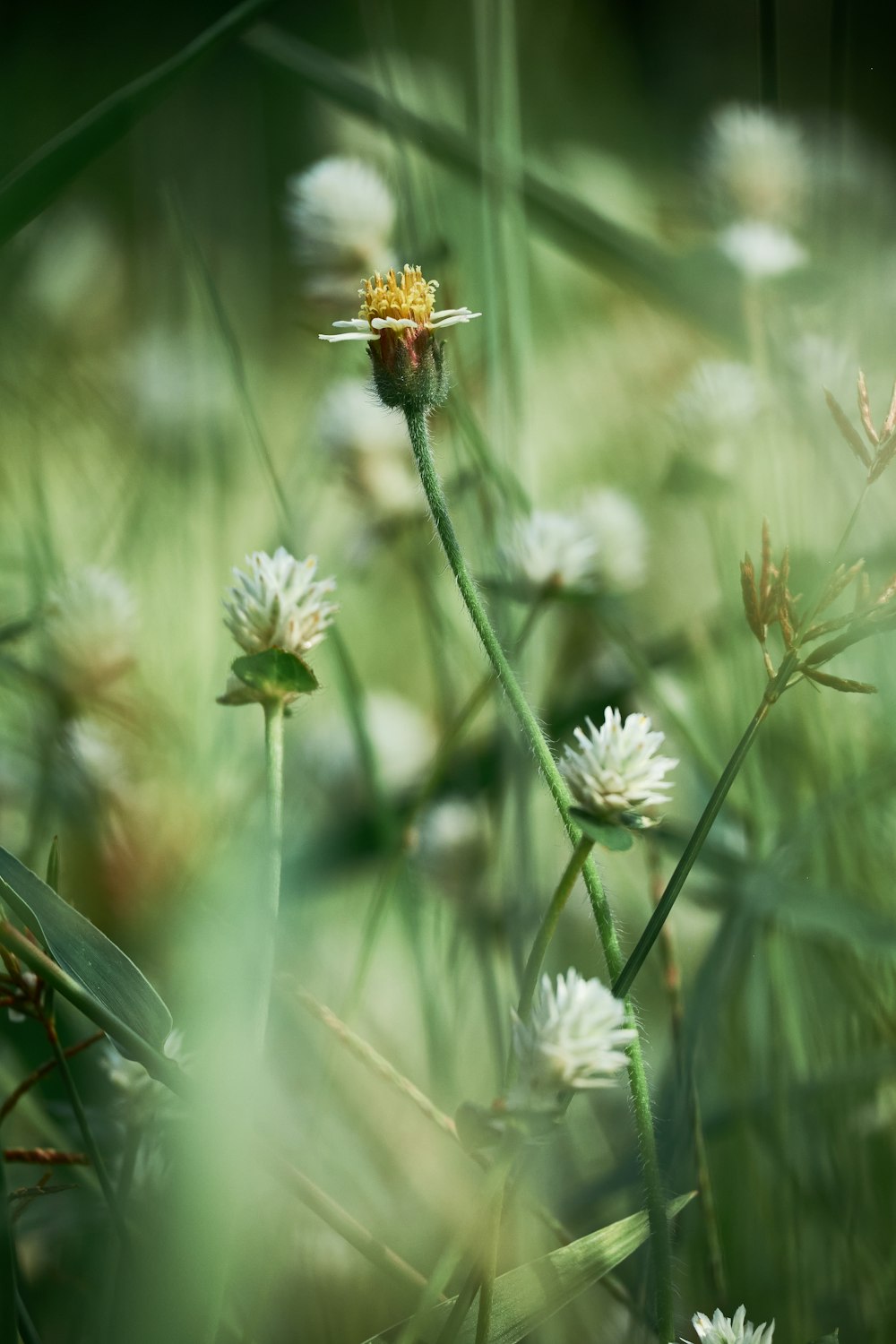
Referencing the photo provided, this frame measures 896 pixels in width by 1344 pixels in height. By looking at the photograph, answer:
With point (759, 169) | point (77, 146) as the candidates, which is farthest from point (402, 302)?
point (759, 169)

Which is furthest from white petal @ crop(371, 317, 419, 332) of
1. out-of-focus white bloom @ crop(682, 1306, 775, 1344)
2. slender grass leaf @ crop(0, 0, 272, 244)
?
out-of-focus white bloom @ crop(682, 1306, 775, 1344)

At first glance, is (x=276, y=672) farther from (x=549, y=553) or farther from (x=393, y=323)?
(x=549, y=553)

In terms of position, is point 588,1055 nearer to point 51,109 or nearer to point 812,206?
point 812,206

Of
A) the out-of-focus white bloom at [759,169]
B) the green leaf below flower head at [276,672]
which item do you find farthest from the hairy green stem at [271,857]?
the out-of-focus white bloom at [759,169]

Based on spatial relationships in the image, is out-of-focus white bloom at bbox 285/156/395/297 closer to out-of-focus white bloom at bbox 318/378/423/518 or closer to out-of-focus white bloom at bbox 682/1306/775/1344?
out-of-focus white bloom at bbox 318/378/423/518

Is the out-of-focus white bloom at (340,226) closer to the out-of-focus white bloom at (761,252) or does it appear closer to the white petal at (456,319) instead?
the out-of-focus white bloom at (761,252)
